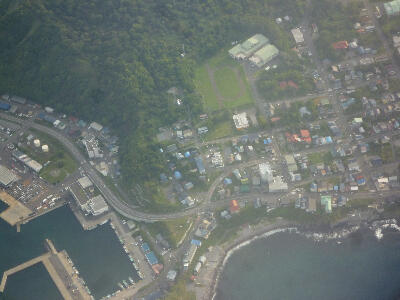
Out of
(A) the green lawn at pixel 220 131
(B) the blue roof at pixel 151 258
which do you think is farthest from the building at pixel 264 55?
(B) the blue roof at pixel 151 258

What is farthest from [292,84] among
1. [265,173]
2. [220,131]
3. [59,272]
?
[59,272]

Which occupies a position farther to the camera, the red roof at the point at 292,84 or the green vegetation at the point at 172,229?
the red roof at the point at 292,84

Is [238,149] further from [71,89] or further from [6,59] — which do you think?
[6,59]

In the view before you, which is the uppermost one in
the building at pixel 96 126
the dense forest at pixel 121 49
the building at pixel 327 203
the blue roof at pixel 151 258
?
the dense forest at pixel 121 49

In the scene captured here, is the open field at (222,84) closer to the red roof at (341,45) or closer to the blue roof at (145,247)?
the red roof at (341,45)

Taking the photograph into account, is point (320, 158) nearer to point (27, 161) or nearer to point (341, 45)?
point (341, 45)

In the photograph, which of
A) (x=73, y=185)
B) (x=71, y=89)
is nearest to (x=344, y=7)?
(x=71, y=89)

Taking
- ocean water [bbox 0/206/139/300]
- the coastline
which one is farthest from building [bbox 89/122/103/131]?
the coastline
